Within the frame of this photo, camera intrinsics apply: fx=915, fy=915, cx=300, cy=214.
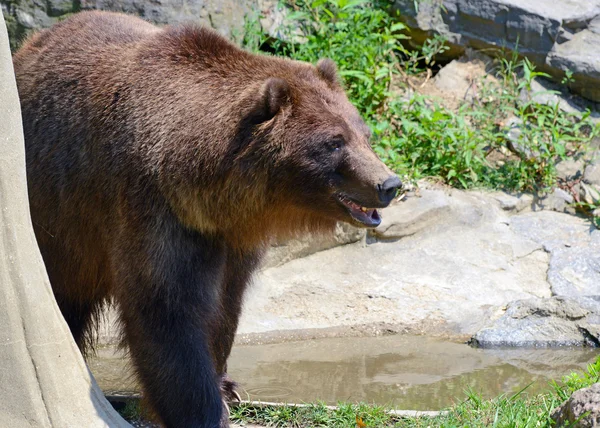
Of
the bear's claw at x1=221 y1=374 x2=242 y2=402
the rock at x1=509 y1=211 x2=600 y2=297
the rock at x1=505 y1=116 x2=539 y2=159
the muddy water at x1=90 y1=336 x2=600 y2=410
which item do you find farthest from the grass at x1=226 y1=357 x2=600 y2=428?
the rock at x1=505 y1=116 x2=539 y2=159

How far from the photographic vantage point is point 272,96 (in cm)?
482

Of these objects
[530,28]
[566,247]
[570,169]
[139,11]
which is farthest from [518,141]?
[139,11]

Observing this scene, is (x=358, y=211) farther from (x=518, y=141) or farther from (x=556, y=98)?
(x=556, y=98)

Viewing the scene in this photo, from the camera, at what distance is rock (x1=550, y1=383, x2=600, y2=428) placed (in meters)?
4.24

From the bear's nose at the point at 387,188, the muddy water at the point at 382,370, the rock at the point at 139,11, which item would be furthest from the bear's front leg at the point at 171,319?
the rock at the point at 139,11

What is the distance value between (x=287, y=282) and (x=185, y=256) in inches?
A: 125

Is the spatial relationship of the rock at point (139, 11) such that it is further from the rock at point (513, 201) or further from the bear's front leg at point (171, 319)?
the bear's front leg at point (171, 319)

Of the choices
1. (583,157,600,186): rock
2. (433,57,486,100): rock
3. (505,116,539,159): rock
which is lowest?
(583,157,600,186): rock

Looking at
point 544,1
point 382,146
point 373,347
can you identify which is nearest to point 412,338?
point 373,347

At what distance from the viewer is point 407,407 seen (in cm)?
598

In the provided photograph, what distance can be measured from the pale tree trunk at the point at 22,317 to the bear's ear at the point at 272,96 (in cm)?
132

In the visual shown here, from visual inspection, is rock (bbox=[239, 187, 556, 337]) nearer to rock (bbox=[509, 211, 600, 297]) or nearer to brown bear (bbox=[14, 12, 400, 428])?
rock (bbox=[509, 211, 600, 297])

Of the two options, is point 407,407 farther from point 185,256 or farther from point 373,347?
point 185,256

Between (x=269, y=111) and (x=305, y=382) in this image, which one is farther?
(x=305, y=382)
